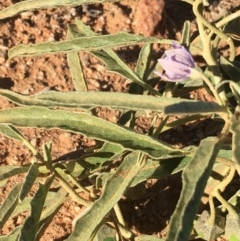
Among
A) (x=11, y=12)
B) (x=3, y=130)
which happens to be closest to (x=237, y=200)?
(x=3, y=130)

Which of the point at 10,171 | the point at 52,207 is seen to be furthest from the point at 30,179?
the point at 52,207

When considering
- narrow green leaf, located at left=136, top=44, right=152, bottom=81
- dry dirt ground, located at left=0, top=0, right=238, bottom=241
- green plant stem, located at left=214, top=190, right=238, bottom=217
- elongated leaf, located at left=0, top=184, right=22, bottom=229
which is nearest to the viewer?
elongated leaf, located at left=0, top=184, right=22, bottom=229

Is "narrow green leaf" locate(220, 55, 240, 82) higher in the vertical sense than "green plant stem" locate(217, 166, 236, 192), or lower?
higher

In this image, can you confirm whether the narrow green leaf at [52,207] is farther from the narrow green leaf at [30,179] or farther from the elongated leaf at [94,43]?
the elongated leaf at [94,43]

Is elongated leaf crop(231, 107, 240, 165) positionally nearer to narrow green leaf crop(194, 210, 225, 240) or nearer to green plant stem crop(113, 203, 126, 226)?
narrow green leaf crop(194, 210, 225, 240)

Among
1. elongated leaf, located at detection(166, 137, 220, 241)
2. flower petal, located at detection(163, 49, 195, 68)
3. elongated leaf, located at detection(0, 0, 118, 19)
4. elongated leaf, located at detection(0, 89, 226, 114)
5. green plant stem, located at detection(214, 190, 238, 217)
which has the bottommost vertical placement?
elongated leaf, located at detection(166, 137, 220, 241)

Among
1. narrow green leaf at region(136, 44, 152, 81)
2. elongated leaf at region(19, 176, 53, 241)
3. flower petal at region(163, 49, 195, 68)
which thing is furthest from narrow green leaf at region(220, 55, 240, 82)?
elongated leaf at region(19, 176, 53, 241)

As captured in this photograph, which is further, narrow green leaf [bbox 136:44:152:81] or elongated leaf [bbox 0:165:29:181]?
narrow green leaf [bbox 136:44:152:81]

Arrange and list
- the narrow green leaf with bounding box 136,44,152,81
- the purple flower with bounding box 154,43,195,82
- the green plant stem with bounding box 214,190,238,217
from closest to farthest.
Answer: the purple flower with bounding box 154,43,195,82 < the green plant stem with bounding box 214,190,238,217 < the narrow green leaf with bounding box 136,44,152,81
